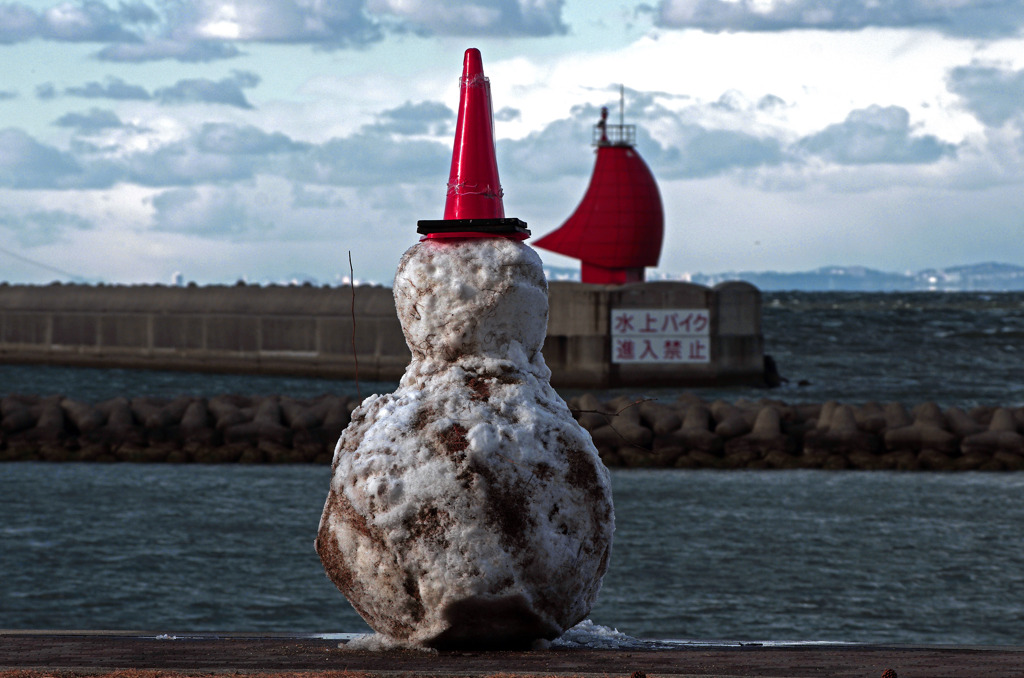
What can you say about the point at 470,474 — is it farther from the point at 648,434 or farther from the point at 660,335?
the point at 660,335

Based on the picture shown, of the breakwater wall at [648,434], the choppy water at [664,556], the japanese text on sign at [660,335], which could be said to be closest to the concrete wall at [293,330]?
the japanese text on sign at [660,335]

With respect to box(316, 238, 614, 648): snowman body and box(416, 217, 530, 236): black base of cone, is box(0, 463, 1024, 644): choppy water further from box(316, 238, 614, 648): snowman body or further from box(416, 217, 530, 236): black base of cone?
box(416, 217, 530, 236): black base of cone

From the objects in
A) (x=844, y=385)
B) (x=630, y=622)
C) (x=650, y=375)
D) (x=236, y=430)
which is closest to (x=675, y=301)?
(x=650, y=375)

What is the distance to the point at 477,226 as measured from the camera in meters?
6.45

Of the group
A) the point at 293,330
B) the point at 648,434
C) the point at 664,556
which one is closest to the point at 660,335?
the point at 293,330

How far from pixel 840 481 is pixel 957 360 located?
36.5 meters

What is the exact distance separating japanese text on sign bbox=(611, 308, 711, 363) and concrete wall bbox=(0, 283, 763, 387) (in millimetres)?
250

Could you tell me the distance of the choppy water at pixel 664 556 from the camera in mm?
11031

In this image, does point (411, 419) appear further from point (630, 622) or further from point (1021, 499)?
point (1021, 499)

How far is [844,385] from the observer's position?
40.9 meters

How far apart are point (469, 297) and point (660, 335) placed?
30.8 meters

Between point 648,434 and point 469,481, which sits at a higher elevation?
point 469,481

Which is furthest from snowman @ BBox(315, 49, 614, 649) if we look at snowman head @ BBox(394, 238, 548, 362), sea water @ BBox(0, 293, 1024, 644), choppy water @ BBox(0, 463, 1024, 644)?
sea water @ BBox(0, 293, 1024, 644)

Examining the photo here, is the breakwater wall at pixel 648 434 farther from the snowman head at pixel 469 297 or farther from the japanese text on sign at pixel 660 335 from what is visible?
the snowman head at pixel 469 297
